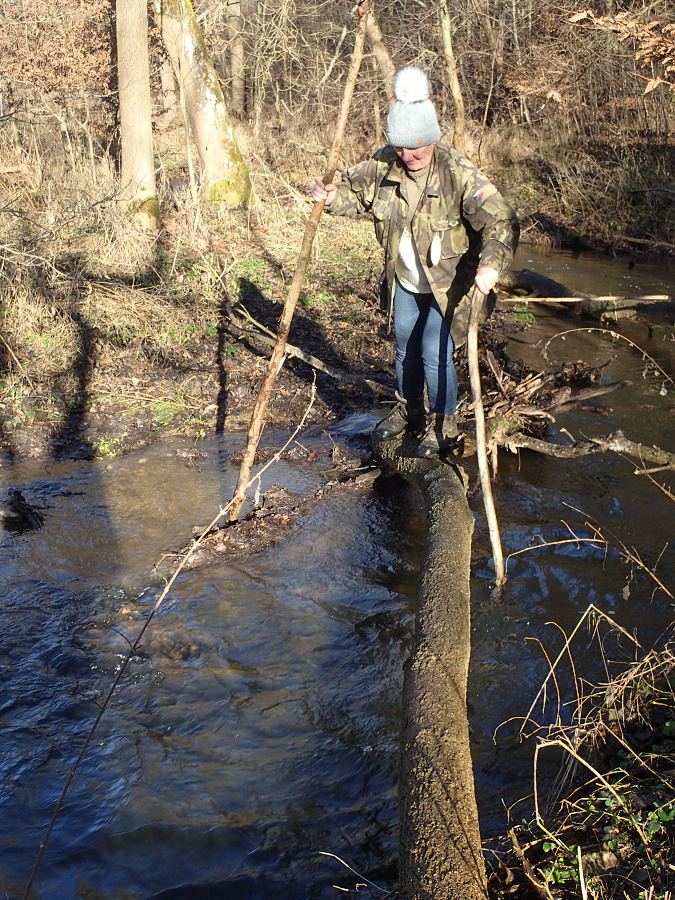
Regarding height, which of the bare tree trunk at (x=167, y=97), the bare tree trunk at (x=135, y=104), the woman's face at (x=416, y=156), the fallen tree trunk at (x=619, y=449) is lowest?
the fallen tree trunk at (x=619, y=449)

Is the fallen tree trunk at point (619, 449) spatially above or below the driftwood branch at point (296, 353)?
below

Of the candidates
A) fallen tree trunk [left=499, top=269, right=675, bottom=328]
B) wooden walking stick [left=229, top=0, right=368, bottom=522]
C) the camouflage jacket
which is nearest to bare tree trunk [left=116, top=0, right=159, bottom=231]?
fallen tree trunk [left=499, top=269, right=675, bottom=328]

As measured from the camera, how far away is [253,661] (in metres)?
3.76

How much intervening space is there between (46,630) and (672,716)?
3.07 meters

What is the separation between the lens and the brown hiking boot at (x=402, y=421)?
5.28 m

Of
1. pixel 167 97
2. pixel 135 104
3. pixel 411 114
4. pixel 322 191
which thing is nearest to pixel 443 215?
pixel 411 114

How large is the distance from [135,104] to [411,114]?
7.40 metres

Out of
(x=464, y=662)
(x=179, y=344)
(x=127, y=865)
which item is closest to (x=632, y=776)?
(x=464, y=662)

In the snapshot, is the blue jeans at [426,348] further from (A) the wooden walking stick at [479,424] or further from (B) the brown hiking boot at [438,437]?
(A) the wooden walking stick at [479,424]

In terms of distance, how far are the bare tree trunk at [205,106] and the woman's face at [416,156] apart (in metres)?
8.34

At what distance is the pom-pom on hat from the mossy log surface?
212 cm

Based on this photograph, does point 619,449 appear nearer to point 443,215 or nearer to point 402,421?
point 402,421

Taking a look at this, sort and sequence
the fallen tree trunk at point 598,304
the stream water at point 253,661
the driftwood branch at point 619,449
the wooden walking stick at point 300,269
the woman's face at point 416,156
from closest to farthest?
the stream water at point 253,661 < the wooden walking stick at point 300,269 < the woman's face at point 416,156 < the driftwood branch at point 619,449 < the fallen tree trunk at point 598,304

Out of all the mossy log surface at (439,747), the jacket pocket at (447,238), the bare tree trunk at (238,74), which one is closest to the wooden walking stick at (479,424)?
the mossy log surface at (439,747)
